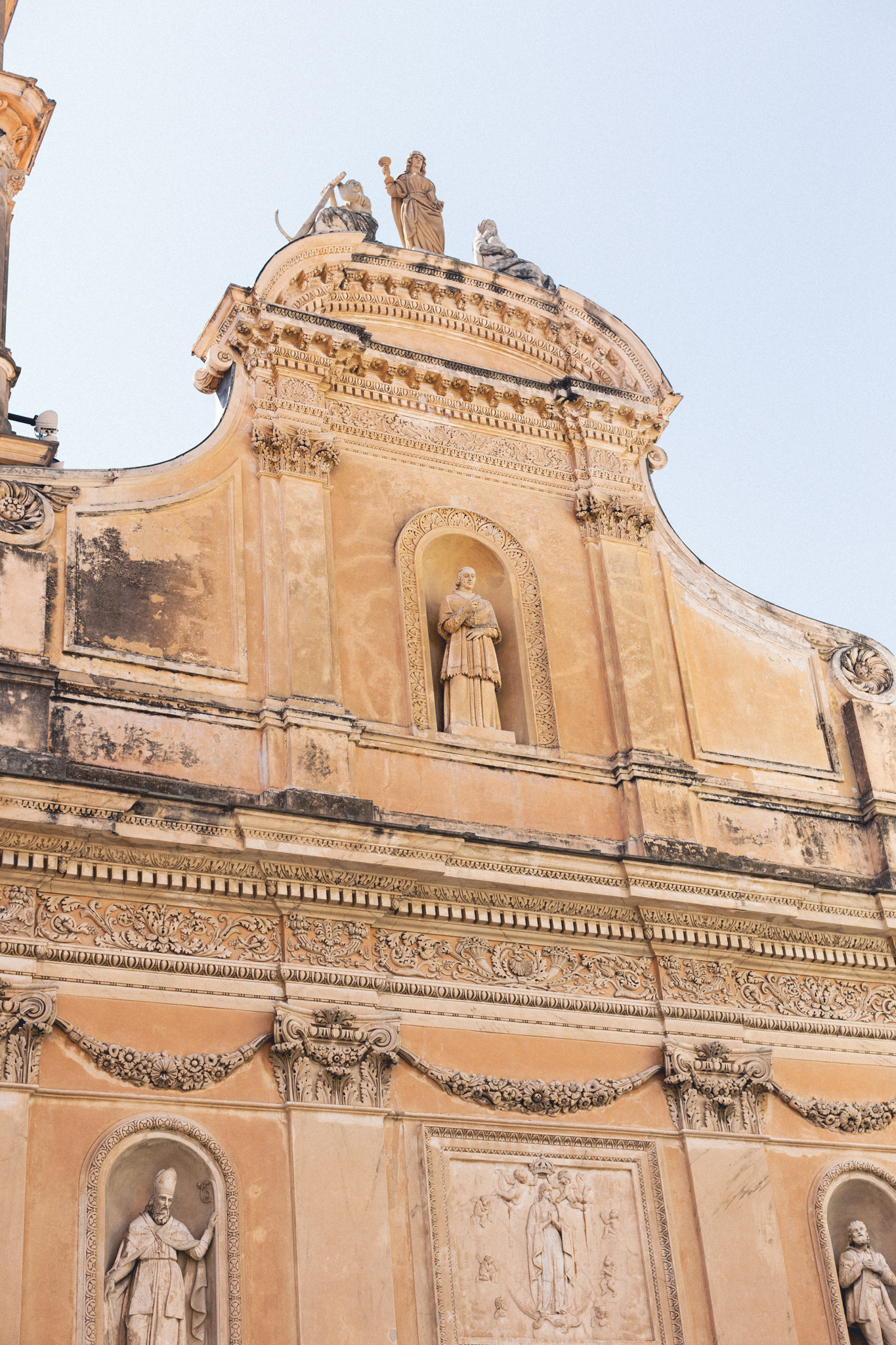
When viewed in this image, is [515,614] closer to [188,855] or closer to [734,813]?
[734,813]

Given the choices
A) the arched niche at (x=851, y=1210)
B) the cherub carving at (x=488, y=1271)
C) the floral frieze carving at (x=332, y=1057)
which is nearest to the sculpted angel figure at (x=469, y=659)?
the floral frieze carving at (x=332, y=1057)

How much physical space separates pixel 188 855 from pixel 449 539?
373 cm

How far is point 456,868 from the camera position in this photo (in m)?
10.9

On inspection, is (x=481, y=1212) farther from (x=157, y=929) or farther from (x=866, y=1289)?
(x=866, y=1289)

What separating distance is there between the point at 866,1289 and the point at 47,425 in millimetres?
8023

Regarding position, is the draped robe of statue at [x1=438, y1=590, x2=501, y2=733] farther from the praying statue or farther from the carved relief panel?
the carved relief panel

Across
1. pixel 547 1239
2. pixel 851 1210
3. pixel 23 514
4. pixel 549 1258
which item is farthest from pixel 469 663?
pixel 851 1210

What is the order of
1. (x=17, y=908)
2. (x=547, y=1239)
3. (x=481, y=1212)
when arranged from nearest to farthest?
(x=17, y=908), (x=481, y=1212), (x=547, y=1239)

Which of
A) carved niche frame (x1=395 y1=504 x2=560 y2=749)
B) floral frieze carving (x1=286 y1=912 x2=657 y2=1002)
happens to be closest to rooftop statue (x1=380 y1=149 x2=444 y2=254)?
carved niche frame (x1=395 y1=504 x2=560 y2=749)

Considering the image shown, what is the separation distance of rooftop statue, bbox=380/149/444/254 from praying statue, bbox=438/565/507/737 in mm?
3340

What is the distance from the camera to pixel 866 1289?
36.2 feet

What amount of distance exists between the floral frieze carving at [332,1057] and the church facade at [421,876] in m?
0.02

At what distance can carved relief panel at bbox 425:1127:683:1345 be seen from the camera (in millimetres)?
10047

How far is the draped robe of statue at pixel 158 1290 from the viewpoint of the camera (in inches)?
358
